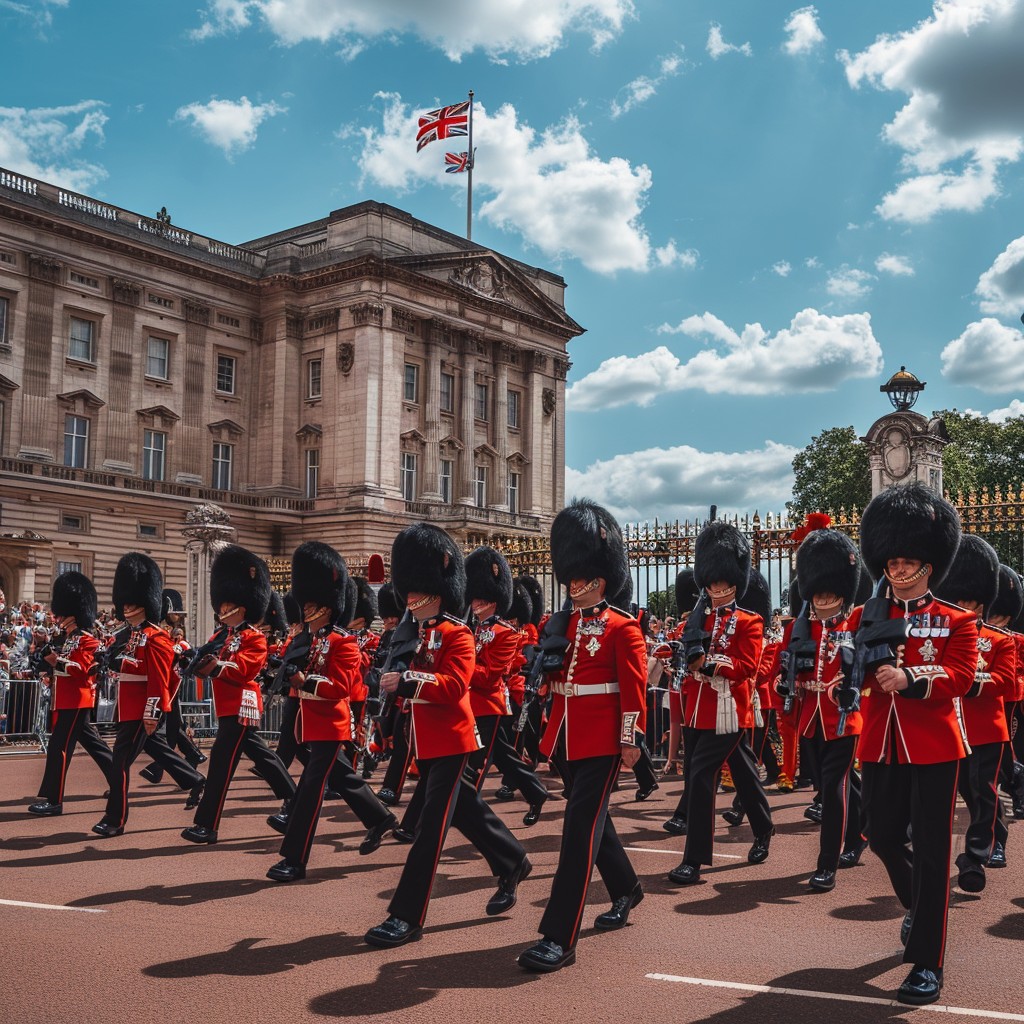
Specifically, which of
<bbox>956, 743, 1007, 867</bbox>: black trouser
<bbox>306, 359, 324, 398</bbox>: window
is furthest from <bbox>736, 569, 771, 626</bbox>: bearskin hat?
<bbox>306, 359, 324, 398</bbox>: window

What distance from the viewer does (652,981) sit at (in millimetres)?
4551

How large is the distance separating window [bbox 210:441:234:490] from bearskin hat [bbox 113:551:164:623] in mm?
30817

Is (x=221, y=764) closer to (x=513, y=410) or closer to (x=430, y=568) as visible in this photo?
(x=430, y=568)

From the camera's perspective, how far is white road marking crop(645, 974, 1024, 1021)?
Result: 417 centimetres

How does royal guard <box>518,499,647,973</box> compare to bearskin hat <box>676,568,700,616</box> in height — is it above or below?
below

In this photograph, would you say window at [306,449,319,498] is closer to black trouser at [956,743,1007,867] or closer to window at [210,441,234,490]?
window at [210,441,234,490]

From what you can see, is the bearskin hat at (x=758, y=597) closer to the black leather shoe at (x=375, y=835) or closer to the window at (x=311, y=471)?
the black leather shoe at (x=375, y=835)

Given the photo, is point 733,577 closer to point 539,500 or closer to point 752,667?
point 752,667

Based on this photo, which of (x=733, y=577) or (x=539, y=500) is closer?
(x=733, y=577)

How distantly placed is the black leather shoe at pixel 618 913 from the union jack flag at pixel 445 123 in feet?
119

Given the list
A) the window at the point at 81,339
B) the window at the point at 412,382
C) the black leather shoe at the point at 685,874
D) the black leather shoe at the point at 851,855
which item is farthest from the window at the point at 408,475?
the black leather shoe at the point at 685,874

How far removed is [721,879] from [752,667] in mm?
1184

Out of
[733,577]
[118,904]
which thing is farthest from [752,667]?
[118,904]

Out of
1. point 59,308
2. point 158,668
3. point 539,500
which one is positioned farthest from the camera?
point 539,500
